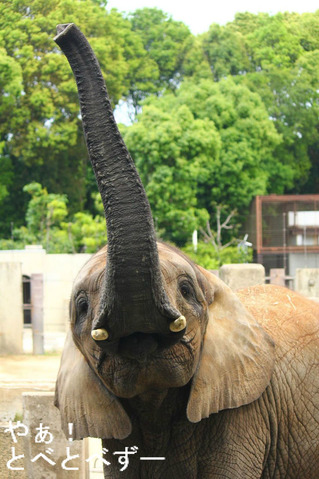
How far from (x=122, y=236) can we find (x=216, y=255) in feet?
80.6

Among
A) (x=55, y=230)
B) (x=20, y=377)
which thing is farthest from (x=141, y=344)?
(x=55, y=230)

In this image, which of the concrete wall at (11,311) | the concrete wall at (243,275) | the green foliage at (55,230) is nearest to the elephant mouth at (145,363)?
the concrete wall at (243,275)

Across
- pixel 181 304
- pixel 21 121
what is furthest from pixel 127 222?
pixel 21 121

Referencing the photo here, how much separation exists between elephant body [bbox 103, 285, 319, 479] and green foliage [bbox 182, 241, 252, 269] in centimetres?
2070

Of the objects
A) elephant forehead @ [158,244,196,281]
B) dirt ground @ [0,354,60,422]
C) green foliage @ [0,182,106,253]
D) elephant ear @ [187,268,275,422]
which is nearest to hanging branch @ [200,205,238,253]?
green foliage @ [0,182,106,253]

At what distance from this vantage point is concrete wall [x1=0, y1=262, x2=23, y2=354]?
49.3ft

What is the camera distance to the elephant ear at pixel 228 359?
150 inches

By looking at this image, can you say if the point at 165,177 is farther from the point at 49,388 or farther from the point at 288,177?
the point at 49,388

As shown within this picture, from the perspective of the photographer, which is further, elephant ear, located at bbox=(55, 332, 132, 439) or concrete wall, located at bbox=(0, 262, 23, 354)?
concrete wall, located at bbox=(0, 262, 23, 354)

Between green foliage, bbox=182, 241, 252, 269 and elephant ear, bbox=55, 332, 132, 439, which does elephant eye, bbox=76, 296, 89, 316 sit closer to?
elephant ear, bbox=55, 332, 132, 439

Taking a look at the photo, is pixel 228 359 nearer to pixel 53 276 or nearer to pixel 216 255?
pixel 53 276

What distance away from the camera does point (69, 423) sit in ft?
13.1

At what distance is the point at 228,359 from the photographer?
4.01 metres

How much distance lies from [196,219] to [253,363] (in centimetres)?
2578
